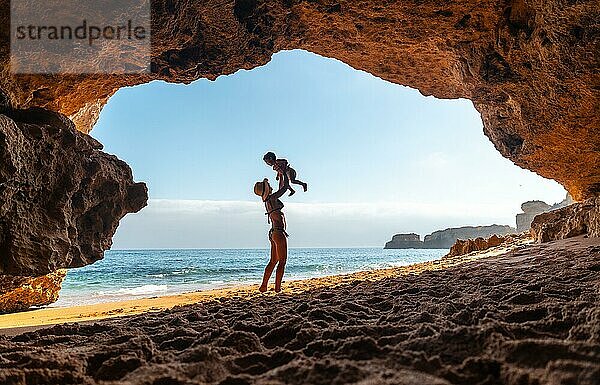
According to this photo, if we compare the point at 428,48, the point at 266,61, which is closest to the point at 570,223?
the point at 428,48

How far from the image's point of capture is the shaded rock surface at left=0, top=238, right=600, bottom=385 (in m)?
1.32

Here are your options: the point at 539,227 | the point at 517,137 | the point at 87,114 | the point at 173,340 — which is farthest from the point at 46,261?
the point at 539,227

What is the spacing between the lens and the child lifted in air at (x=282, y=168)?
6.50 metres

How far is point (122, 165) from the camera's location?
5500 millimetres

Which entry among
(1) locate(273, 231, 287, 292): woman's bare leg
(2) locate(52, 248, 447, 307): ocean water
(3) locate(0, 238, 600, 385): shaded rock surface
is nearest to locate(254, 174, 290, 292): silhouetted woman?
(1) locate(273, 231, 287, 292): woman's bare leg

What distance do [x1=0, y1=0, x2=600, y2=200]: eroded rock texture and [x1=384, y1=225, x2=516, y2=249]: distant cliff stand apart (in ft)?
260

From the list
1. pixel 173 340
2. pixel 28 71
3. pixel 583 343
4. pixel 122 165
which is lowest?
pixel 173 340

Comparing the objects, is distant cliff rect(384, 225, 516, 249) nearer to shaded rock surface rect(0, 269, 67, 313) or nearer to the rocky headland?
the rocky headland

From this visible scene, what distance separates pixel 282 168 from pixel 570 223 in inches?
197

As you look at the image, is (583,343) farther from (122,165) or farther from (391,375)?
(122,165)

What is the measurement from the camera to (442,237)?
82562 mm

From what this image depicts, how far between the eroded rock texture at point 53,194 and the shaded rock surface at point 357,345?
1.26 meters

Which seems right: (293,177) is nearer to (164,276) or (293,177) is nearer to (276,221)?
(276,221)

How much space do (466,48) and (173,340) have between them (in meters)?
5.46
